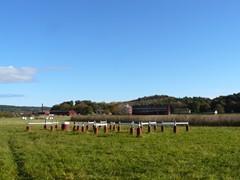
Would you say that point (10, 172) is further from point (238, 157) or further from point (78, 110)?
point (78, 110)

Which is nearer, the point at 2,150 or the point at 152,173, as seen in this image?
the point at 152,173

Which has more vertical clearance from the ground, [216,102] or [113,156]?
[216,102]

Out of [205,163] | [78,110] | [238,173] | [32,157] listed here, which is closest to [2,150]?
[32,157]

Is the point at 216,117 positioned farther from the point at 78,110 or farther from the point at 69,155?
the point at 78,110

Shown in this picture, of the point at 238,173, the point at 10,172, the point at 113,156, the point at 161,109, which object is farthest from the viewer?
the point at 161,109

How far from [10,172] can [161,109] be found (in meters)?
120

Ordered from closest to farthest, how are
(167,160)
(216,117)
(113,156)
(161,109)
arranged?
(167,160)
(113,156)
(216,117)
(161,109)

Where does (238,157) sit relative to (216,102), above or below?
below

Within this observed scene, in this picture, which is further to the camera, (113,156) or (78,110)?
(78,110)

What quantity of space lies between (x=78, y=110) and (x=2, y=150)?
6469 inches

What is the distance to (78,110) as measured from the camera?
18125 centimetres

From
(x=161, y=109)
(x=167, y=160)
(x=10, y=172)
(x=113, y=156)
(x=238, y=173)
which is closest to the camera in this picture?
(x=238, y=173)

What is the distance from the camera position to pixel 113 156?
556 inches

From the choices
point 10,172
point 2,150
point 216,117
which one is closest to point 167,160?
point 10,172
